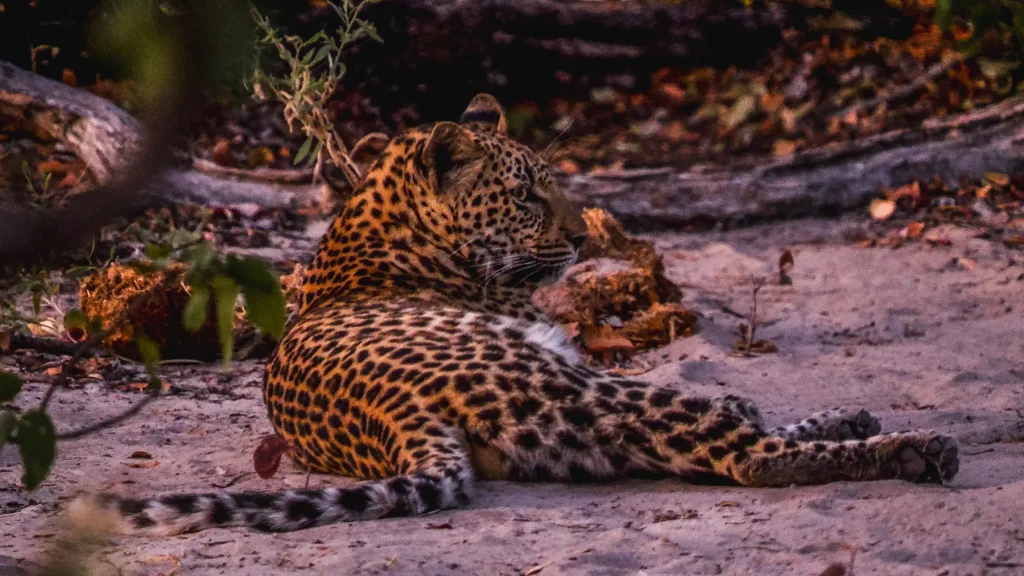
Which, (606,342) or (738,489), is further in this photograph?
(606,342)

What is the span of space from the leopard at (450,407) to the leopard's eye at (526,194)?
0.02 m

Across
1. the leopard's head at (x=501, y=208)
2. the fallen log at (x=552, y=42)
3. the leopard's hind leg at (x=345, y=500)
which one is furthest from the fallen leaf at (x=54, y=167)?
the leopard's hind leg at (x=345, y=500)

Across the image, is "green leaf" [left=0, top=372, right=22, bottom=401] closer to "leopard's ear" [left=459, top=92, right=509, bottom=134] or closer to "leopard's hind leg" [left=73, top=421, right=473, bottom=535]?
"leopard's hind leg" [left=73, top=421, right=473, bottom=535]

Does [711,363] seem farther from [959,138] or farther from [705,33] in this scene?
[705,33]

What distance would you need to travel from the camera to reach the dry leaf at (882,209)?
8.58 metres

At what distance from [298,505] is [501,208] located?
2021 mm

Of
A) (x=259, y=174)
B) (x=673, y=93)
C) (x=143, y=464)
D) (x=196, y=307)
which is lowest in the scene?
(x=143, y=464)

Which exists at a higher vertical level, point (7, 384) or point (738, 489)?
point (7, 384)

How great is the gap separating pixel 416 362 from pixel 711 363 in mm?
2165

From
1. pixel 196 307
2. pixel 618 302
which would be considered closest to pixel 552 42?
pixel 618 302

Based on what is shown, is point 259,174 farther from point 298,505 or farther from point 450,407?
point 298,505

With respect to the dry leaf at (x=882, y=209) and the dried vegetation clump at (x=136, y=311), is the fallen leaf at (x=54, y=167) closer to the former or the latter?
the dried vegetation clump at (x=136, y=311)

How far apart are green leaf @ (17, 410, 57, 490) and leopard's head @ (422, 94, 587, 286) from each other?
299cm

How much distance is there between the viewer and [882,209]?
8.62 metres
